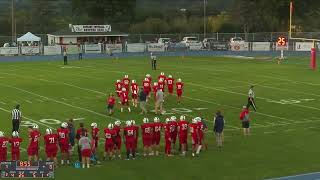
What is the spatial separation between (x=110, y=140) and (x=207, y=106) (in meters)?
11.8

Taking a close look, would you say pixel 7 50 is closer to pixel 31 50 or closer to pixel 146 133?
pixel 31 50

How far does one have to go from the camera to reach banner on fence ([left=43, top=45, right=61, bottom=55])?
65188 mm

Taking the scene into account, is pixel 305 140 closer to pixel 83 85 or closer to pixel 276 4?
pixel 83 85

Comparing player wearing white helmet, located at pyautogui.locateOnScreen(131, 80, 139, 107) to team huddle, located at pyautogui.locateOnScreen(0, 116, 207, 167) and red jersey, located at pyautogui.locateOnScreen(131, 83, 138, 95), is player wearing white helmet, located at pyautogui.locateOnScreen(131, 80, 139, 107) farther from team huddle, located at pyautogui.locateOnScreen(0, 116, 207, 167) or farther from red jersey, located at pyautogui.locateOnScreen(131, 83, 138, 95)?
team huddle, located at pyautogui.locateOnScreen(0, 116, 207, 167)

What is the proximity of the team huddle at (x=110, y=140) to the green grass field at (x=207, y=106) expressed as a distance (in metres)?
0.51

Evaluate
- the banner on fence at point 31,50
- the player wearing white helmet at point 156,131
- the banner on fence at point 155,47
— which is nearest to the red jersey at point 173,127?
the player wearing white helmet at point 156,131

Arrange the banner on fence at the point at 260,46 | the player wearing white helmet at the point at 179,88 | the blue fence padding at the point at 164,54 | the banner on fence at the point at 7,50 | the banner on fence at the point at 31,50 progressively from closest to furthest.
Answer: the player wearing white helmet at the point at 179,88
the blue fence padding at the point at 164,54
the banner on fence at the point at 7,50
the banner on fence at the point at 31,50
the banner on fence at the point at 260,46

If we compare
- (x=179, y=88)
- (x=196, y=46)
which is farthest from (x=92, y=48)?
(x=179, y=88)

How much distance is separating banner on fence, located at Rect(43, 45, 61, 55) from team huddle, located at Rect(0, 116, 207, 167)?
4520cm

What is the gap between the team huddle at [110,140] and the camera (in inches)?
752

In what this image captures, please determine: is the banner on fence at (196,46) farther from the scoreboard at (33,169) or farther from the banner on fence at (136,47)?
the scoreboard at (33,169)

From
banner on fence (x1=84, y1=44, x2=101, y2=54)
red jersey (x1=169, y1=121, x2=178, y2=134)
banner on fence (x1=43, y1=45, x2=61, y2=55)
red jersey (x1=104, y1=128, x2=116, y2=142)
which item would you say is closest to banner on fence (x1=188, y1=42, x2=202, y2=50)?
banner on fence (x1=84, y1=44, x2=101, y2=54)

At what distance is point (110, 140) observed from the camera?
65.9 ft

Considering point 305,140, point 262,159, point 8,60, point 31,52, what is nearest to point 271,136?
point 305,140
